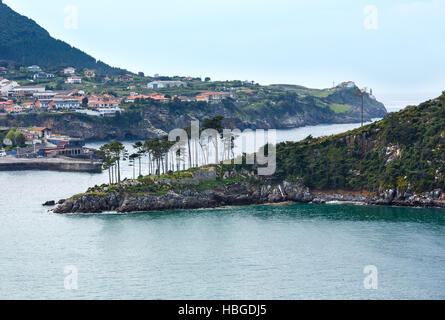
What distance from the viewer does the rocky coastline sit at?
6022 centimetres

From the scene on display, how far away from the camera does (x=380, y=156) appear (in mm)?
67062

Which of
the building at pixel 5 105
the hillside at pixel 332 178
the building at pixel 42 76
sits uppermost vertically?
the building at pixel 42 76

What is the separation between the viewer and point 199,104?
165375mm

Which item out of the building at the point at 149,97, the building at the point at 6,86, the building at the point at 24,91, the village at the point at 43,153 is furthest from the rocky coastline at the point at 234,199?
the building at the point at 6,86

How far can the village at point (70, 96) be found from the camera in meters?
148

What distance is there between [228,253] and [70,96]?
390ft

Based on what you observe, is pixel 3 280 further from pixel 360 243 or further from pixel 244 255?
pixel 360 243

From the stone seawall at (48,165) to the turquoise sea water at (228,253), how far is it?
1094 inches

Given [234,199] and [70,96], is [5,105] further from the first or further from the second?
[234,199]

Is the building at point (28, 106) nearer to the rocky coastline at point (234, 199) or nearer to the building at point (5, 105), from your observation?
the building at point (5, 105)

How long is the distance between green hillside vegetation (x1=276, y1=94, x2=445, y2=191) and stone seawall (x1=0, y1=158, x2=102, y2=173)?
34.8m

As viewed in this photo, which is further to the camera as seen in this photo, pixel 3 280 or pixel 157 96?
pixel 157 96
